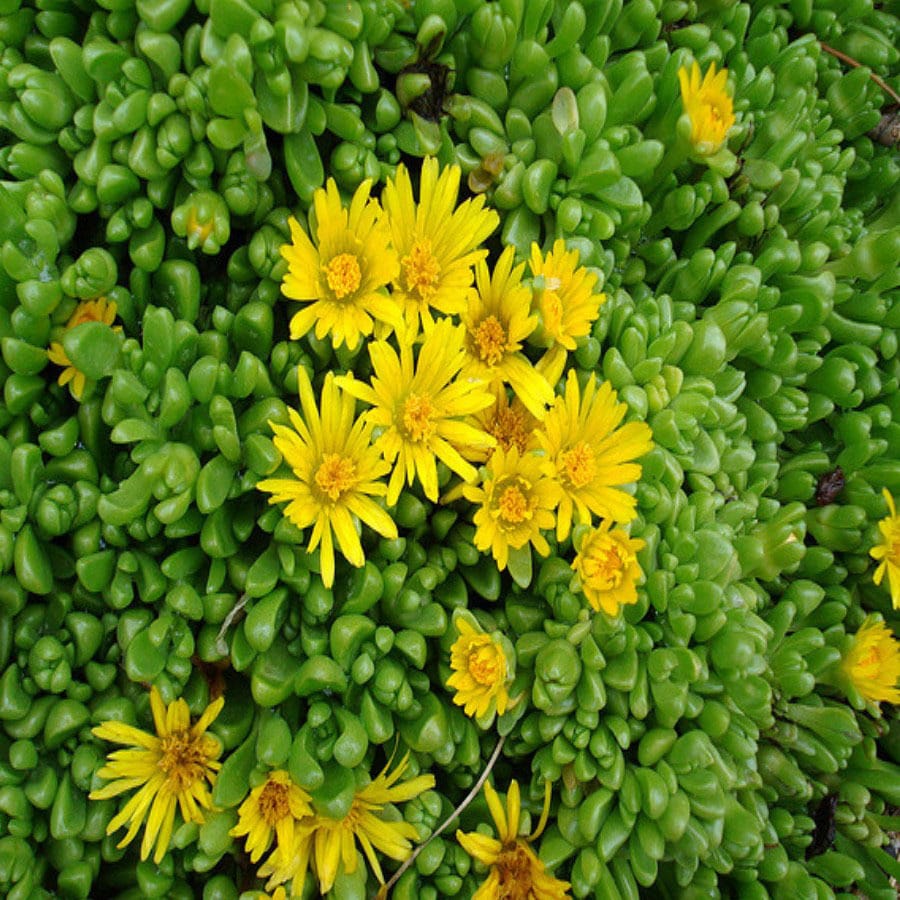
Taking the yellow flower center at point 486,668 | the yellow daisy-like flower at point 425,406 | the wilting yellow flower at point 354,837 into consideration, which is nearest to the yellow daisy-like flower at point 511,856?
the wilting yellow flower at point 354,837

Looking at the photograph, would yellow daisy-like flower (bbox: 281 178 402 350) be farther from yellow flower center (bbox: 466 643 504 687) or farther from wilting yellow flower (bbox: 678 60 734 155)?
wilting yellow flower (bbox: 678 60 734 155)

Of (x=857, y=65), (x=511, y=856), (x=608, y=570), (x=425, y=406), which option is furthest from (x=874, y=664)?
(x=857, y=65)

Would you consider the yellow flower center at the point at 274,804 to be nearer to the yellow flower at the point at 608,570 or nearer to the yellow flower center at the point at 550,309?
the yellow flower at the point at 608,570

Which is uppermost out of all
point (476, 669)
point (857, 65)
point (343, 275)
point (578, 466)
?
point (857, 65)

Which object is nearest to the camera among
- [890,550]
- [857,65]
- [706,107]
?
[706,107]

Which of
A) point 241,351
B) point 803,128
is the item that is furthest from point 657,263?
point 241,351

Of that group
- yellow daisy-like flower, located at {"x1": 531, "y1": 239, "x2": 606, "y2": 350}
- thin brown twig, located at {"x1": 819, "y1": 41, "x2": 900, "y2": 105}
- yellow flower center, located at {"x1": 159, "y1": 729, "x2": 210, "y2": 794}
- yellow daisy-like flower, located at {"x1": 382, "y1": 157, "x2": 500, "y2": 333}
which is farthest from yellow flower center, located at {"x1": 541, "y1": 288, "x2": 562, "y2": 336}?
thin brown twig, located at {"x1": 819, "y1": 41, "x2": 900, "y2": 105}

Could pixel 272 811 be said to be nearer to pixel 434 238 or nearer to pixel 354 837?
pixel 354 837

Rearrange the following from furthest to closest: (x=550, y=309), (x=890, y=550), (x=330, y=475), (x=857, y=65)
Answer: (x=857, y=65), (x=890, y=550), (x=550, y=309), (x=330, y=475)

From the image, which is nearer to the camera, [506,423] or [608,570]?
[608,570]
